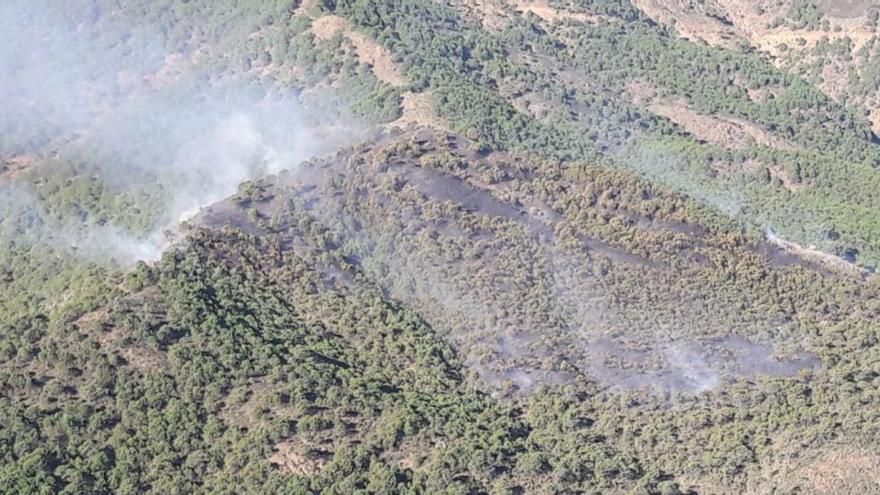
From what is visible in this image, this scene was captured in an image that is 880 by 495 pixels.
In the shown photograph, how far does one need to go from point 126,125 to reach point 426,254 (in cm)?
3609

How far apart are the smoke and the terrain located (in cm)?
33

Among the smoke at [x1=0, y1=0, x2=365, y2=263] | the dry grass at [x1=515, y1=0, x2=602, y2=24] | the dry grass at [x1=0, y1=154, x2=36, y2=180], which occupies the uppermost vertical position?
A: the dry grass at [x1=515, y1=0, x2=602, y2=24]

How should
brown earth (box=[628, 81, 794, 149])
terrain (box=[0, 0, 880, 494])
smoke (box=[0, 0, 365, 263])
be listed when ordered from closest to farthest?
terrain (box=[0, 0, 880, 494]), smoke (box=[0, 0, 365, 263]), brown earth (box=[628, 81, 794, 149])

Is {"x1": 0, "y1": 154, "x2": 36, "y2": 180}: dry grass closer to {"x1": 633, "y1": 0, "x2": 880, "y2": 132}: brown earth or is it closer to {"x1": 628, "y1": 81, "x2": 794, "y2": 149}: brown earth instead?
{"x1": 628, "y1": 81, "x2": 794, "y2": 149}: brown earth

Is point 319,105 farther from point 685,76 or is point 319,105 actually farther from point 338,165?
point 685,76

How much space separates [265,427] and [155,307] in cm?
1368

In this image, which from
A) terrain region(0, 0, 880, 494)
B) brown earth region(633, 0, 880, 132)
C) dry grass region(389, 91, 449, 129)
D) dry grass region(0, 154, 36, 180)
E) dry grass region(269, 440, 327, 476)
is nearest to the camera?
dry grass region(269, 440, 327, 476)

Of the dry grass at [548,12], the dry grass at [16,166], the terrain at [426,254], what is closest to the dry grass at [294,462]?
the terrain at [426,254]

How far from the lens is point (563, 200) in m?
114

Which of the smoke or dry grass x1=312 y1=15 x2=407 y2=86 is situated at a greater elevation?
dry grass x1=312 y1=15 x2=407 y2=86

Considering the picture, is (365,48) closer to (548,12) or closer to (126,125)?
(126,125)

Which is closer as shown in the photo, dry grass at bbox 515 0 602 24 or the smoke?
the smoke

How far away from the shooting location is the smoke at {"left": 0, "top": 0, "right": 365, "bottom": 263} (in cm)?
11744

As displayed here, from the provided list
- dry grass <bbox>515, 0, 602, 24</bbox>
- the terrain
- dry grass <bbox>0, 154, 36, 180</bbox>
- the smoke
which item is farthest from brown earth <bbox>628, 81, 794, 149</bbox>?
dry grass <bbox>0, 154, 36, 180</bbox>
